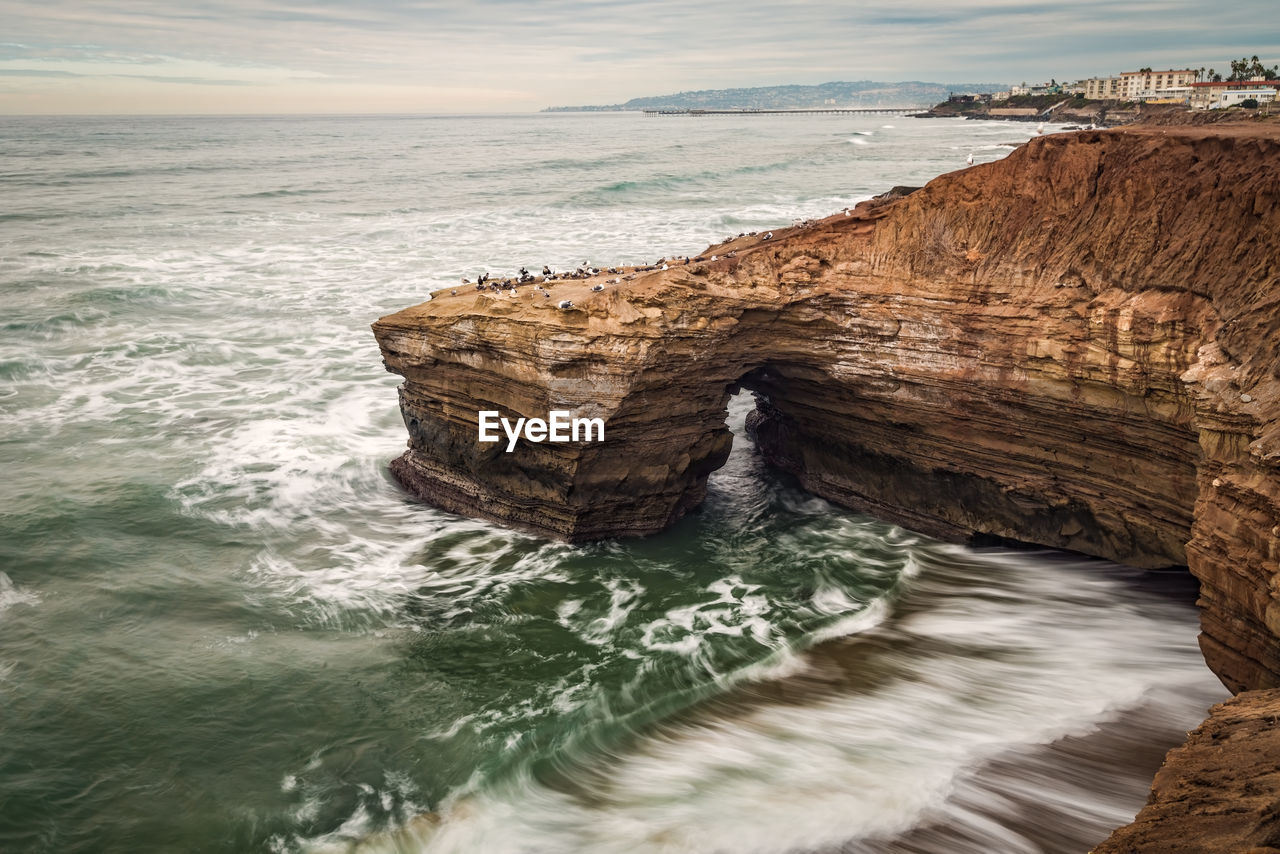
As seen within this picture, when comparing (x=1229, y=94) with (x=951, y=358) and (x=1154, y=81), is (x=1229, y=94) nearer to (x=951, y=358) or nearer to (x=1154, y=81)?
(x=1154, y=81)

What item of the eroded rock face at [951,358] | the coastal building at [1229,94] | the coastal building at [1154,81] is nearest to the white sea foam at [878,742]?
the eroded rock face at [951,358]

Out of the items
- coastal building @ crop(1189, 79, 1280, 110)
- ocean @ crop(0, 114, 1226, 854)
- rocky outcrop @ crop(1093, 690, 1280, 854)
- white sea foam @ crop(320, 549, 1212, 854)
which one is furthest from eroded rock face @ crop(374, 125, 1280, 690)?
coastal building @ crop(1189, 79, 1280, 110)

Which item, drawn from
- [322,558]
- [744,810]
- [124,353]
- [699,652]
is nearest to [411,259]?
[124,353]

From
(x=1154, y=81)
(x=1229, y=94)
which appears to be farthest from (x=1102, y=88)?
(x=1229, y=94)

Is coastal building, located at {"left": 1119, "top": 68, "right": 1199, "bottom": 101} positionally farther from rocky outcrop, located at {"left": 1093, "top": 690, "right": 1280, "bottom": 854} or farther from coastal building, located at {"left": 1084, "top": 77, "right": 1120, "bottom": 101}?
rocky outcrop, located at {"left": 1093, "top": 690, "right": 1280, "bottom": 854}

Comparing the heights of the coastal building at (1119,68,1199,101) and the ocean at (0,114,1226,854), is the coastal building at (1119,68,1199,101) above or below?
above
